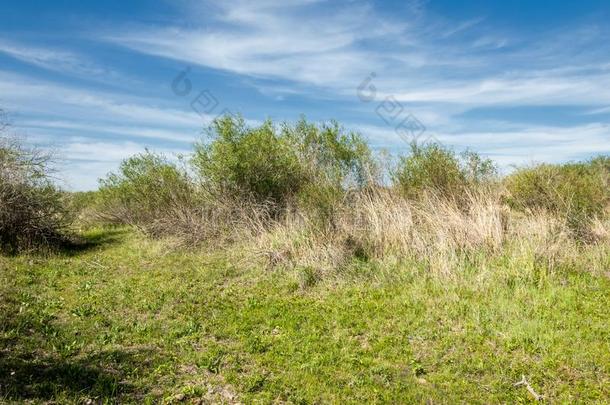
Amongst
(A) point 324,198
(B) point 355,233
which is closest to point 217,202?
(A) point 324,198

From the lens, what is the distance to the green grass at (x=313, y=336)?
5.34 meters

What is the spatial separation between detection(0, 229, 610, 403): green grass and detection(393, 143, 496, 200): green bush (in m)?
5.15

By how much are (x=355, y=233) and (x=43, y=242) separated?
10775 mm

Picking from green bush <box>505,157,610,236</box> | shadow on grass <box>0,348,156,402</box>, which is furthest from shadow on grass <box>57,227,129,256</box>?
green bush <box>505,157,610,236</box>

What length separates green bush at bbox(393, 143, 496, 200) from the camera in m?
14.6

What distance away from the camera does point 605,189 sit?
48.3ft

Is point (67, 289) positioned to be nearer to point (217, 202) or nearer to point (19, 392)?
point (19, 392)

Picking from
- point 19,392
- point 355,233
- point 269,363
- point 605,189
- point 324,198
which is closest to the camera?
point 19,392

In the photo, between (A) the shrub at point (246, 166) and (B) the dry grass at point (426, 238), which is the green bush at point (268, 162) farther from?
(B) the dry grass at point (426, 238)

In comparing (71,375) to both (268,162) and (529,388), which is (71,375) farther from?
(268,162)

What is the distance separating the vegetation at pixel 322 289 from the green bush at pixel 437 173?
0.06m

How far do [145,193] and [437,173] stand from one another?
13393 millimetres

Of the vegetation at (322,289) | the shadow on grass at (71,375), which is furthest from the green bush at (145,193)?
the shadow on grass at (71,375)

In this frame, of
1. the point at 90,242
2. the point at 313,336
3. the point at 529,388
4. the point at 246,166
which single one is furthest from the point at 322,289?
the point at 90,242
